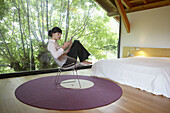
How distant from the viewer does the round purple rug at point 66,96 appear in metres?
1.89

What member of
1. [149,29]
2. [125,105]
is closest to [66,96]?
[125,105]

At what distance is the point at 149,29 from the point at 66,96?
368cm

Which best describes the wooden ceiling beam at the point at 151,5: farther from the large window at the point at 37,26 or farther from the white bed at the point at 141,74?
the white bed at the point at 141,74

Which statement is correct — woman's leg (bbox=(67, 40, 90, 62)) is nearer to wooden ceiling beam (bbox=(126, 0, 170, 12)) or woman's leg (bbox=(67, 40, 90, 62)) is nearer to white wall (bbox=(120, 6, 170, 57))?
white wall (bbox=(120, 6, 170, 57))

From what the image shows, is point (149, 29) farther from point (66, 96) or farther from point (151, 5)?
point (66, 96)

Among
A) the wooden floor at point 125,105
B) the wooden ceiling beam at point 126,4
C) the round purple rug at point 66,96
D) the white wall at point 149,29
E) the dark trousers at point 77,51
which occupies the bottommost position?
the wooden floor at point 125,105

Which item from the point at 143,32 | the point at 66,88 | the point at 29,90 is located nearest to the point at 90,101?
the point at 66,88

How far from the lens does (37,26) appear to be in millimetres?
3945

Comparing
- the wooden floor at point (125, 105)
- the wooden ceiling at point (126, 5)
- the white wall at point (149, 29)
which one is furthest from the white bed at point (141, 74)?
the wooden ceiling at point (126, 5)

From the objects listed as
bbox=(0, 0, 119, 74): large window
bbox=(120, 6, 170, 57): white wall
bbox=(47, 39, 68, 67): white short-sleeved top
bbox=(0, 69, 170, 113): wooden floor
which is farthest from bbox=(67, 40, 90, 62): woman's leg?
bbox=(120, 6, 170, 57): white wall

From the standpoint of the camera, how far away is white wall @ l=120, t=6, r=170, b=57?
13.6 ft

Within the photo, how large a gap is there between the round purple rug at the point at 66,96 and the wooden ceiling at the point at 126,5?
2.90 metres

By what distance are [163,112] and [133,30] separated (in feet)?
12.2

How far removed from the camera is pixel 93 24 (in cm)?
530
